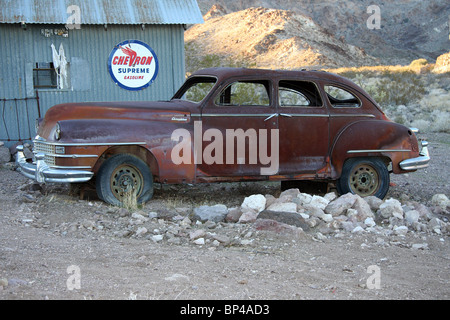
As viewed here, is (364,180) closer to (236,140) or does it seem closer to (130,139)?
(236,140)

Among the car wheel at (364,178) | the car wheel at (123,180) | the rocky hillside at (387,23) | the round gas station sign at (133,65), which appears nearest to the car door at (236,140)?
the car wheel at (123,180)

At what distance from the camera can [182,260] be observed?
223 inches

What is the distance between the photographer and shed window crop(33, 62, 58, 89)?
13133 millimetres

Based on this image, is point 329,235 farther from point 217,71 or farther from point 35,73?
point 35,73

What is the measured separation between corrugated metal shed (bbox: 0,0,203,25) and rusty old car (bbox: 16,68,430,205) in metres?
4.82

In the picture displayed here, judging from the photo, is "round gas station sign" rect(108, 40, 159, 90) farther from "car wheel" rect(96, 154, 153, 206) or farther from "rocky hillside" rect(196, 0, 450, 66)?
"rocky hillside" rect(196, 0, 450, 66)

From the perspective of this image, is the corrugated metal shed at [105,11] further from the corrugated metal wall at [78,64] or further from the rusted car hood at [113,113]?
the rusted car hood at [113,113]

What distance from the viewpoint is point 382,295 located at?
480 centimetres

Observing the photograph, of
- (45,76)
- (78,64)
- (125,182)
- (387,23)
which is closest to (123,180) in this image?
(125,182)

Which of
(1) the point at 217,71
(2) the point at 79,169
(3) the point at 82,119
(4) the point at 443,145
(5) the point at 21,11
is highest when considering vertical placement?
(5) the point at 21,11

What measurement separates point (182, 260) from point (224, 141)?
2.75 metres

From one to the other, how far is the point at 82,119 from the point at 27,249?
2.34 m
